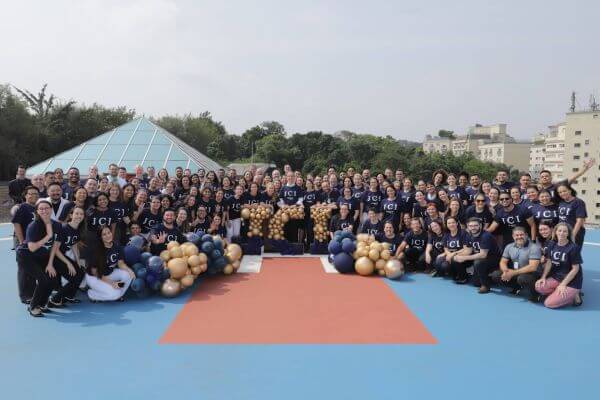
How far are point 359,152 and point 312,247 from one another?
4137cm

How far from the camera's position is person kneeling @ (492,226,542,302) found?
19.7 ft

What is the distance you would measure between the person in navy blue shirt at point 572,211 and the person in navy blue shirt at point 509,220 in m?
0.51

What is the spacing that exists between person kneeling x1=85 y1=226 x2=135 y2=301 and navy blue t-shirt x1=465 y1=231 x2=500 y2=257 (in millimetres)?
5281

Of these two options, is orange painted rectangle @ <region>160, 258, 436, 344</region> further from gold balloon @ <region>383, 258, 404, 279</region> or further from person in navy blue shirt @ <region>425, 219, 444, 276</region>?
person in navy blue shirt @ <region>425, 219, 444, 276</region>

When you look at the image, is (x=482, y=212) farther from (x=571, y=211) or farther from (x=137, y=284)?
(x=137, y=284)

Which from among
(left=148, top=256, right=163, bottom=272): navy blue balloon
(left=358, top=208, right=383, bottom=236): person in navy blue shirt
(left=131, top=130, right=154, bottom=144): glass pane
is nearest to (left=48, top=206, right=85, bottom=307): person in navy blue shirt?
(left=148, top=256, right=163, bottom=272): navy blue balloon

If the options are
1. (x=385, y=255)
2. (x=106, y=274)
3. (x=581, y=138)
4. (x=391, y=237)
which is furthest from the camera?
(x=581, y=138)

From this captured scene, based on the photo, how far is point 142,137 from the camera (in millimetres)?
20375

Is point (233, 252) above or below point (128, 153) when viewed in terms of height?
below

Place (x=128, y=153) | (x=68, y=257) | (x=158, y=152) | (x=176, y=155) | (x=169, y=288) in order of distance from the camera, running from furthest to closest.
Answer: (x=176, y=155)
(x=158, y=152)
(x=128, y=153)
(x=169, y=288)
(x=68, y=257)

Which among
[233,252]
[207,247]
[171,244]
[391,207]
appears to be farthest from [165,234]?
[391,207]

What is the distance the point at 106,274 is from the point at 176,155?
47.7 ft

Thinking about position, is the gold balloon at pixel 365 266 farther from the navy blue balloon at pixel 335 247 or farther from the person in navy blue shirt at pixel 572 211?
the person in navy blue shirt at pixel 572 211

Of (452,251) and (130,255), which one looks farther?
(452,251)
